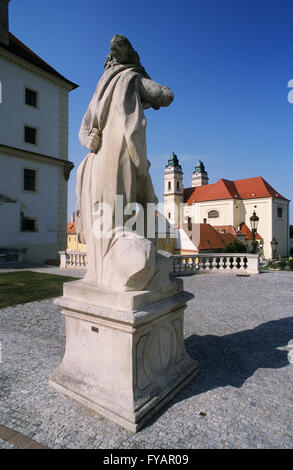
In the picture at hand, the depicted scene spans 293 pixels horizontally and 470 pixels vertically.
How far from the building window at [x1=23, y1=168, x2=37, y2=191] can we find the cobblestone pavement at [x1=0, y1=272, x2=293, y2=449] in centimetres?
1406

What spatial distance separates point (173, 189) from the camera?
6750 centimetres

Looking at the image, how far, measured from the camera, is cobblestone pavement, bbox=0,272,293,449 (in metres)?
2.05

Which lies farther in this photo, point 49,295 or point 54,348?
point 49,295

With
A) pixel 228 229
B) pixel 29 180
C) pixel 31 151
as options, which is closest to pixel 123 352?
pixel 29 180

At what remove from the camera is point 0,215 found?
16.2 meters

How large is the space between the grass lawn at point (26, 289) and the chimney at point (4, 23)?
16049mm

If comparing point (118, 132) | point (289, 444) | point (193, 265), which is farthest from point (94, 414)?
point (193, 265)

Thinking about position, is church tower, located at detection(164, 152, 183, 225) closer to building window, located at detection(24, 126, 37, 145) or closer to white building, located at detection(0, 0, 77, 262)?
white building, located at detection(0, 0, 77, 262)

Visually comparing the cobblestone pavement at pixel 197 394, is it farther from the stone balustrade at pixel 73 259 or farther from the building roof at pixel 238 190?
the building roof at pixel 238 190

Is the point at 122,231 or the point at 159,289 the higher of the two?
the point at 122,231

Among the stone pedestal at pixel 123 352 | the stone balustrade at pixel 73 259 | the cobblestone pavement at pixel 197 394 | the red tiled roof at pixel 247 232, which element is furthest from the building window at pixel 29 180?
the red tiled roof at pixel 247 232

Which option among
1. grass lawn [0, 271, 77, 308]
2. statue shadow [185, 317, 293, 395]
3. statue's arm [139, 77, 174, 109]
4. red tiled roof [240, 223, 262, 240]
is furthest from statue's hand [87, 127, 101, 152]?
red tiled roof [240, 223, 262, 240]

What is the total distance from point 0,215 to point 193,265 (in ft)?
38.3
